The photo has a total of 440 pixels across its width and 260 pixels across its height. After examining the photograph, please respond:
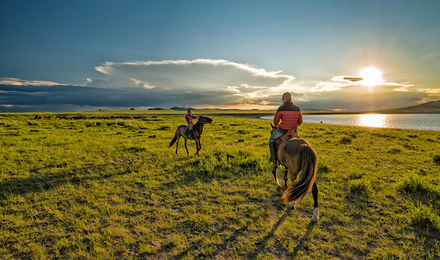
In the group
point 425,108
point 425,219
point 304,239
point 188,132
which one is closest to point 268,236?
point 304,239

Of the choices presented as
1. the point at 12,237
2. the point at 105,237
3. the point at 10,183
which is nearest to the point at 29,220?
the point at 12,237

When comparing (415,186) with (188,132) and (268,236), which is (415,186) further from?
(188,132)

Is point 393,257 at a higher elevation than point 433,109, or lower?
lower

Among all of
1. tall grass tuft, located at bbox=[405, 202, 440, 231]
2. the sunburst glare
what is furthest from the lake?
tall grass tuft, located at bbox=[405, 202, 440, 231]

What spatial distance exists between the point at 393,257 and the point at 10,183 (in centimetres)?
1194

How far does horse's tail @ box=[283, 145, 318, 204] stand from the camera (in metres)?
4.01

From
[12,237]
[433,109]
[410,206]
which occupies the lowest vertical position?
[12,237]

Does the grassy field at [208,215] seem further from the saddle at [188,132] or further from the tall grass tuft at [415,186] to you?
the saddle at [188,132]

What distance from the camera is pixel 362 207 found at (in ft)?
16.3

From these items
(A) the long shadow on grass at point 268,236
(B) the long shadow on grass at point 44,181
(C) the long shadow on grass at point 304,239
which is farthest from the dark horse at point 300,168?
(B) the long shadow on grass at point 44,181

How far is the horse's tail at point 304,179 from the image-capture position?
4012 millimetres

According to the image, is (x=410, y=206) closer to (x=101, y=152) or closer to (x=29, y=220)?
(x=29, y=220)

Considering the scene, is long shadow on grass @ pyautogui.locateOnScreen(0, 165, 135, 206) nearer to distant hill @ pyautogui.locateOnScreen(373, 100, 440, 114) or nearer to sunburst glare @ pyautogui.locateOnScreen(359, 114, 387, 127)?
sunburst glare @ pyautogui.locateOnScreen(359, 114, 387, 127)

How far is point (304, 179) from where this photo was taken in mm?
4137
